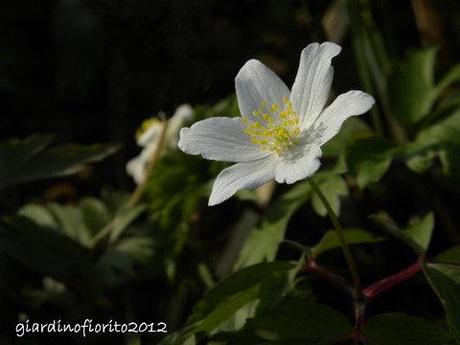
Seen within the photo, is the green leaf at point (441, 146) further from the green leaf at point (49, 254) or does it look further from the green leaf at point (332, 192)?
the green leaf at point (49, 254)

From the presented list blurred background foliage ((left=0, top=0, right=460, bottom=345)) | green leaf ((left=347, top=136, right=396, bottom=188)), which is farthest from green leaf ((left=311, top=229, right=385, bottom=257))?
green leaf ((left=347, top=136, right=396, bottom=188))

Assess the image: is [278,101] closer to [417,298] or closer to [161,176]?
[161,176]

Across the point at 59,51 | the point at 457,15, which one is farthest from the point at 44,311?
the point at 457,15

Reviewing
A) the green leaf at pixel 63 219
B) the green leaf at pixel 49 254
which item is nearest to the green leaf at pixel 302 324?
the green leaf at pixel 49 254

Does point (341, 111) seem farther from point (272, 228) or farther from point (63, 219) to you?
point (63, 219)

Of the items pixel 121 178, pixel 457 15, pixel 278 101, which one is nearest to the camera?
pixel 278 101

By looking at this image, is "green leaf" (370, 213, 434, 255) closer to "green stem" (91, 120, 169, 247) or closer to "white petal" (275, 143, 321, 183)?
"white petal" (275, 143, 321, 183)
